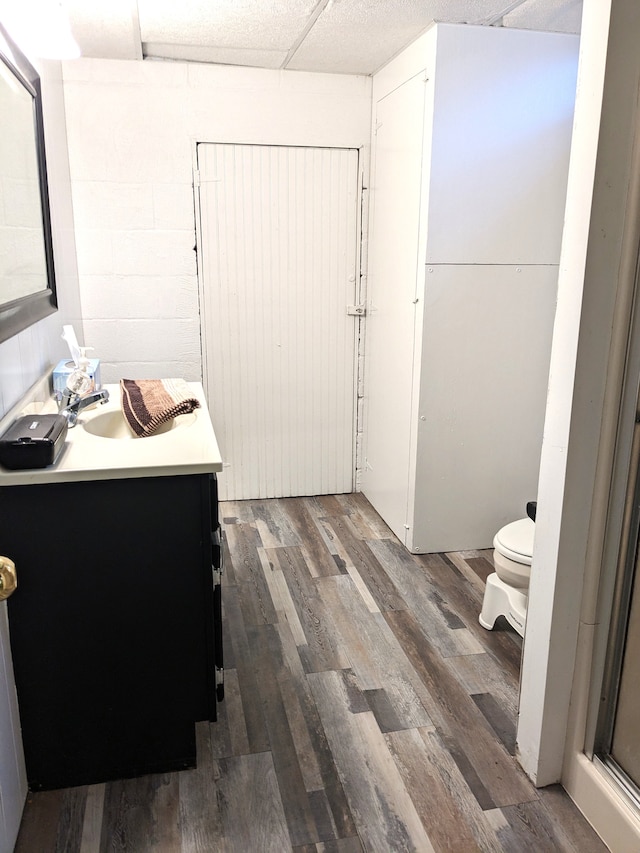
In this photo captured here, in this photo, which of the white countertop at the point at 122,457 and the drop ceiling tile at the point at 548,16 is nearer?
the white countertop at the point at 122,457

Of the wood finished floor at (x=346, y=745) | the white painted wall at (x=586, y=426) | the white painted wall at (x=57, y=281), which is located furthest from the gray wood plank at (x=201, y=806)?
the white painted wall at (x=57, y=281)

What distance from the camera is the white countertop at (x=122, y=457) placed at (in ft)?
5.12

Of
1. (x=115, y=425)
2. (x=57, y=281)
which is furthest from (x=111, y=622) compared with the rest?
(x=57, y=281)

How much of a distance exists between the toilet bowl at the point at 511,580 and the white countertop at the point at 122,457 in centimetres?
115

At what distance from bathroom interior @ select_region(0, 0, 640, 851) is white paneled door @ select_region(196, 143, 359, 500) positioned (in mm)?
11

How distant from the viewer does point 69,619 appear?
167cm

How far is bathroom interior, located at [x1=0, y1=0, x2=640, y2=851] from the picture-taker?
178 cm

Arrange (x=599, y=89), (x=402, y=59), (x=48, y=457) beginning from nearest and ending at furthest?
(x=599, y=89), (x=48, y=457), (x=402, y=59)

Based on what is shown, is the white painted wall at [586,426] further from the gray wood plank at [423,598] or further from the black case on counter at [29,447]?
the black case on counter at [29,447]

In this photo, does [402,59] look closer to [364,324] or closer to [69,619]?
[364,324]

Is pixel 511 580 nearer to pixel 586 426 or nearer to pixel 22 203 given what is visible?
pixel 586 426

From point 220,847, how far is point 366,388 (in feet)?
8.08

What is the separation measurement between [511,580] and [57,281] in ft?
6.41

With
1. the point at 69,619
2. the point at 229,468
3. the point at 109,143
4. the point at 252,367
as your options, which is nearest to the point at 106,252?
the point at 109,143
